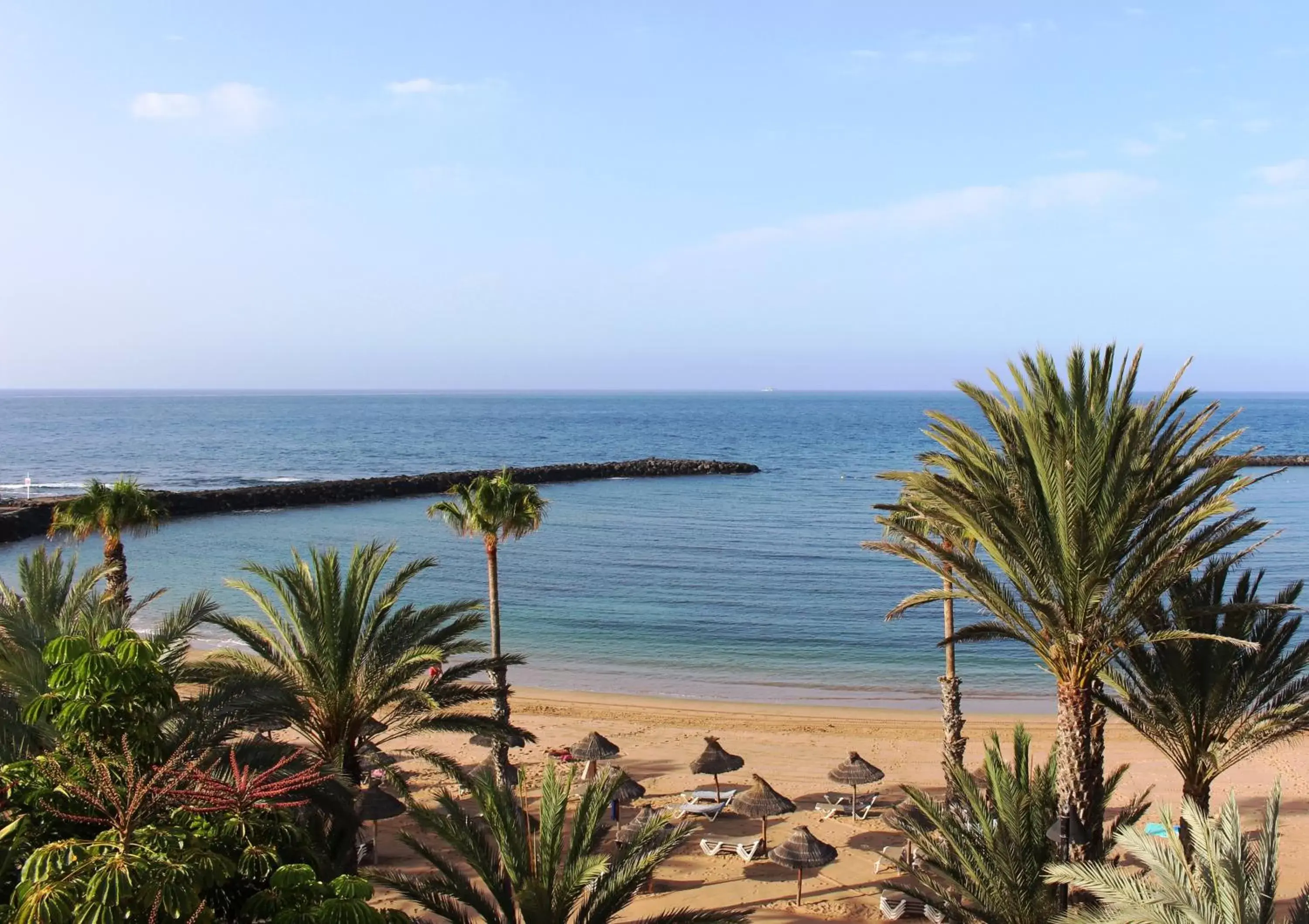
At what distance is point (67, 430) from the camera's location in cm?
15525

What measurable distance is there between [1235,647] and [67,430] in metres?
174

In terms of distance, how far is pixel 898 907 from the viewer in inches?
571

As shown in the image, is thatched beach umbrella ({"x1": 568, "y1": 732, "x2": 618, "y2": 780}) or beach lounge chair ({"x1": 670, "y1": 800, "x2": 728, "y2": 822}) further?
thatched beach umbrella ({"x1": 568, "y1": 732, "x2": 618, "y2": 780})

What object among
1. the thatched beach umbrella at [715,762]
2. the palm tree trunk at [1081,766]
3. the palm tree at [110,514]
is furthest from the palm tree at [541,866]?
the palm tree at [110,514]

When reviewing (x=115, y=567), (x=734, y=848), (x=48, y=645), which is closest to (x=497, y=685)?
(x=734, y=848)

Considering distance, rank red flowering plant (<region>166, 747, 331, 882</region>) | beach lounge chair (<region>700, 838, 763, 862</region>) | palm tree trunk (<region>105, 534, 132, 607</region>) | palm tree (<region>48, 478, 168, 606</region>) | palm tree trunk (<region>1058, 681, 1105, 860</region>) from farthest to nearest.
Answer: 1. palm tree (<region>48, 478, 168, 606</region>)
2. palm tree trunk (<region>105, 534, 132, 607</region>)
3. beach lounge chair (<region>700, 838, 763, 862</region>)
4. palm tree trunk (<region>1058, 681, 1105, 860</region>)
5. red flowering plant (<region>166, 747, 331, 882</region>)

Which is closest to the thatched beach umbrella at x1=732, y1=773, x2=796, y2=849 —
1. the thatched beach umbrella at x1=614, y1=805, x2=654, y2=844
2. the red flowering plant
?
the thatched beach umbrella at x1=614, y1=805, x2=654, y2=844

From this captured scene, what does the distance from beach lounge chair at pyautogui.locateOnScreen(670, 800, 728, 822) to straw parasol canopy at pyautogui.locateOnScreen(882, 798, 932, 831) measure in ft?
9.84

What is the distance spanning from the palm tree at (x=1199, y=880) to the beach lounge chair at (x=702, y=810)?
9.94m

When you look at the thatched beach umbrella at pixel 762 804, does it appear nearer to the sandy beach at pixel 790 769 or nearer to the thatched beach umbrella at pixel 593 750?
the sandy beach at pixel 790 769

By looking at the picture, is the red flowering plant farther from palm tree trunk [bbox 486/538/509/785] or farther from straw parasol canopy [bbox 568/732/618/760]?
straw parasol canopy [bbox 568/732/618/760]

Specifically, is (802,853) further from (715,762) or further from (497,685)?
(497,685)

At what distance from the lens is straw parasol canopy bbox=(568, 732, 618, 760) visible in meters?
18.8

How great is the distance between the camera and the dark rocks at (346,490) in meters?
56.1
